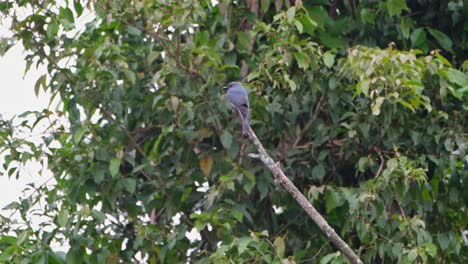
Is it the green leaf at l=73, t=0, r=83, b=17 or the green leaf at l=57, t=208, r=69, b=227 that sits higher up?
the green leaf at l=73, t=0, r=83, b=17

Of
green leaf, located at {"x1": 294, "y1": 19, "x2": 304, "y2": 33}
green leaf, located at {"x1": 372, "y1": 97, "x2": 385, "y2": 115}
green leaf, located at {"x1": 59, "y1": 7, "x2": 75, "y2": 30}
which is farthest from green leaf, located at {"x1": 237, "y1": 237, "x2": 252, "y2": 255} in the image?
green leaf, located at {"x1": 59, "y1": 7, "x2": 75, "y2": 30}

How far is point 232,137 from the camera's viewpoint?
5.95m

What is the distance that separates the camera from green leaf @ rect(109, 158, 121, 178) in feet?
19.0

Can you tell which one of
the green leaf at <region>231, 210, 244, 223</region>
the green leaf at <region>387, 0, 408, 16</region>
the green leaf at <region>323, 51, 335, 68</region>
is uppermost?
the green leaf at <region>387, 0, 408, 16</region>

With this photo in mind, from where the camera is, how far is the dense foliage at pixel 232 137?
226 inches

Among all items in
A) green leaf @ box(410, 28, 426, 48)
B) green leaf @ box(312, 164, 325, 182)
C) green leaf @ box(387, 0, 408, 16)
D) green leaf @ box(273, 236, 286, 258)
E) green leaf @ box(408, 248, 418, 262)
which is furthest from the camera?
green leaf @ box(410, 28, 426, 48)

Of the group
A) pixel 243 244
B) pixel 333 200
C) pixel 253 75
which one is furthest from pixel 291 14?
pixel 243 244

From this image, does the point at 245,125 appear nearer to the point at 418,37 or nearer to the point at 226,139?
the point at 226,139

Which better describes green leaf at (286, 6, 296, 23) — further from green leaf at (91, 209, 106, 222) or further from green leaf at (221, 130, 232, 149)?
green leaf at (91, 209, 106, 222)

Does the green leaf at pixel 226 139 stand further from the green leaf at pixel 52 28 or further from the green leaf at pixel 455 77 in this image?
the green leaf at pixel 455 77

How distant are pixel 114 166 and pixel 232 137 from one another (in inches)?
24.9

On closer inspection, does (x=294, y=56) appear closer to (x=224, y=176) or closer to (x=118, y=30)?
(x=224, y=176)

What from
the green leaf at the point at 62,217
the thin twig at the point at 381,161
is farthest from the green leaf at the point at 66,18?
the thin twig at the point at 381,161

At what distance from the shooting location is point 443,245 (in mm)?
5898
